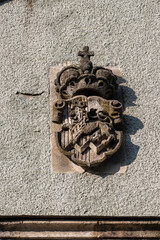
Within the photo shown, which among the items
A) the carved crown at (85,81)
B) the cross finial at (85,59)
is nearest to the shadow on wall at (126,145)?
the carved crown at (85,81)

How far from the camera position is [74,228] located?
417 centimetres

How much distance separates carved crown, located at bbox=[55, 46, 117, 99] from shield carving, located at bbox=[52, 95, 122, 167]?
66mm

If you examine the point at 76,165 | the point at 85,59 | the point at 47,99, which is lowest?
the point at 76,165

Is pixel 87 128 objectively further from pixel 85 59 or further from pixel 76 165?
pixel 85 59

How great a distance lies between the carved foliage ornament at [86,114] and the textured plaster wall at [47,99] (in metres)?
0.14

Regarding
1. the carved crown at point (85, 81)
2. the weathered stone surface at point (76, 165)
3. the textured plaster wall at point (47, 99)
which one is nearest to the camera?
the textured plaster wall at point (47, 99)

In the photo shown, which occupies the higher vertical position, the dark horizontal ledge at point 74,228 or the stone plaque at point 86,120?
the stone plaque at point 86,120

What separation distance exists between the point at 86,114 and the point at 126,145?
1.17 ft

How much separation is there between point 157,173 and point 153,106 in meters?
0.56

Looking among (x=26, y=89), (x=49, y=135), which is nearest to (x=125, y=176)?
(x=49, y=135)

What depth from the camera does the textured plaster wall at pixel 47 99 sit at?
428 centimetres

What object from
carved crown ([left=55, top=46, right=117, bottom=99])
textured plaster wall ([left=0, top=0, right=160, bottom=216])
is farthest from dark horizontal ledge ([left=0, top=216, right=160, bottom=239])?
carved crown ([left=55, top=46, right=117, bottom=99])

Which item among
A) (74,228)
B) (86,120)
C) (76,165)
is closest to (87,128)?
(86,120)

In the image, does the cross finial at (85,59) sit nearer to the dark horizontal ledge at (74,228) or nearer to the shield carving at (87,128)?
the shield carving at (87,128)
